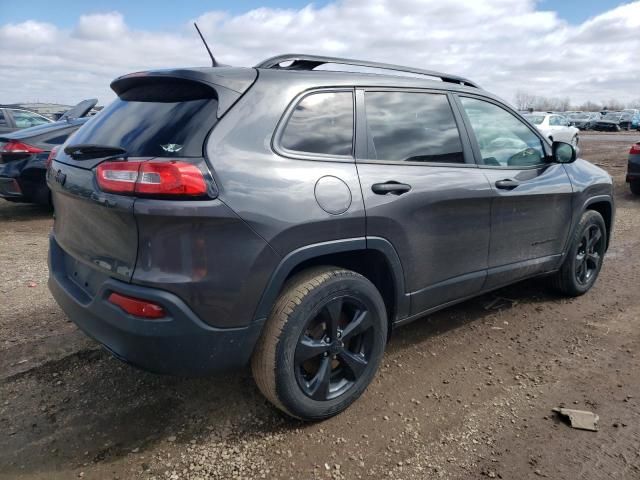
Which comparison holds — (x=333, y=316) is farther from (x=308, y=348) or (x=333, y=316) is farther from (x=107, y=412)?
(x=107, y=412)

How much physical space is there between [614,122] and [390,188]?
47.3 meters

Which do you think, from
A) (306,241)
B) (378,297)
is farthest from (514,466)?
(306,241)

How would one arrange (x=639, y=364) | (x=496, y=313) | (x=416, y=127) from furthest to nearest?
(x=496, y=313) → (x=639, y=364) → (x=416, y=127)

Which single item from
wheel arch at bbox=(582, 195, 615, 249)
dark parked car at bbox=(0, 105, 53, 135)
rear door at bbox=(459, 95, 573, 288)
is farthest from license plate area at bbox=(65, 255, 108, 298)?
dark parked car at bbox=(0, 105, 53, 135)

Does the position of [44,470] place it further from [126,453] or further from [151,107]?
[151,107]

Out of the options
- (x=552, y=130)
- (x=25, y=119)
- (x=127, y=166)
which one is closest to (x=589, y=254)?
(x=127, y=166)

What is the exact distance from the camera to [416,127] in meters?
3.00

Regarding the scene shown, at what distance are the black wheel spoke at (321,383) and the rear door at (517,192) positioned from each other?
1.46 meters

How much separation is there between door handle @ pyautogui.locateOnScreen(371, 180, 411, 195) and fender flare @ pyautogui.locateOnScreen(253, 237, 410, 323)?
25 cm

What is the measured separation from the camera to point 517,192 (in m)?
3.47

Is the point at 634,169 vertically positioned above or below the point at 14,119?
below

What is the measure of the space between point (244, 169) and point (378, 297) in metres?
1.04

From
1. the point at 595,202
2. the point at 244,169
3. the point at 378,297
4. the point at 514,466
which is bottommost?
the point at 514,466

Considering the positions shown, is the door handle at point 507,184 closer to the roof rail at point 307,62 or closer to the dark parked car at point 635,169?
the roof rail at point 307,62
